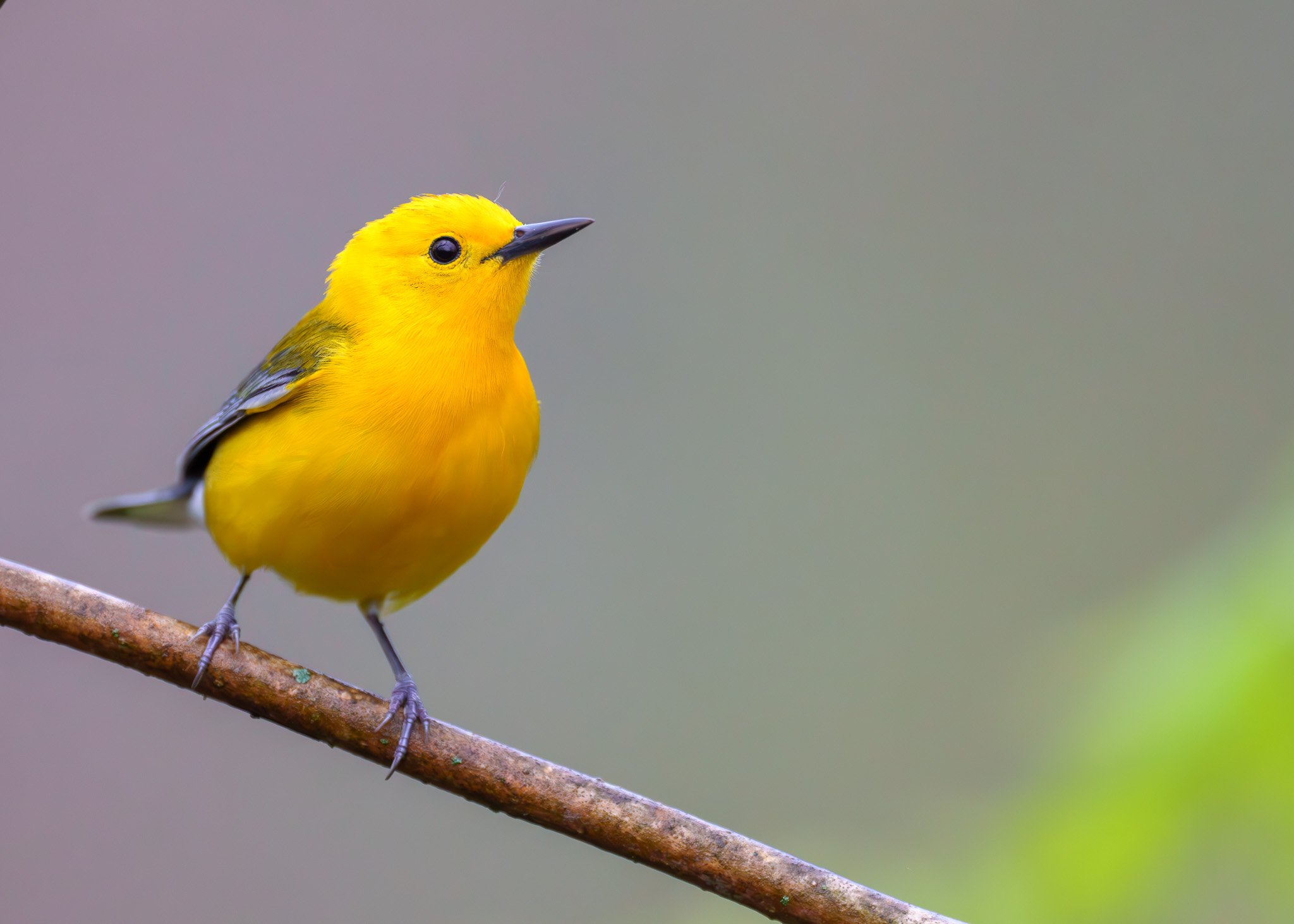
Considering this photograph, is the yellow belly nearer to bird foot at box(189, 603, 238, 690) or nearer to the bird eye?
bird foot at box(189, 603, 238, 690)

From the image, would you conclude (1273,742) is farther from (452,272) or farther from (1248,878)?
(452,272)

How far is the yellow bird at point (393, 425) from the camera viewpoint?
3.48m

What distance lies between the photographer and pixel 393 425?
11.5 ft

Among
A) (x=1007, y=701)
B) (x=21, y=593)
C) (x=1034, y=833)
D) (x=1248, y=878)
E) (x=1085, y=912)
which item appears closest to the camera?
(x=1248, y=878)

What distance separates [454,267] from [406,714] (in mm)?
1436

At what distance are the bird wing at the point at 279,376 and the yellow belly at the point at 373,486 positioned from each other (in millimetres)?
63

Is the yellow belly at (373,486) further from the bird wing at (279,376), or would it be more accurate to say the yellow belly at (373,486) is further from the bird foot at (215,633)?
the bird foot at (215,633)

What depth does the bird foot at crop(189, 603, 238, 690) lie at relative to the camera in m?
3.26

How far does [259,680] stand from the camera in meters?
3.26

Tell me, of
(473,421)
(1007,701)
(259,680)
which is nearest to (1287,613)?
(1007,701)

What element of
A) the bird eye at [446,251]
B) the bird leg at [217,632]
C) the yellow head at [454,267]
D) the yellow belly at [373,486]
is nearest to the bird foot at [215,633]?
the bird leg at [217,632]

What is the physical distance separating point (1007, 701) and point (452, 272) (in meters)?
2.17

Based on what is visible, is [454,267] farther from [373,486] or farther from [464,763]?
[464,763]

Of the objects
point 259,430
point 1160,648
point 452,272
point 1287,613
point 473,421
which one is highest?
point 1287,613
